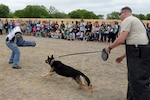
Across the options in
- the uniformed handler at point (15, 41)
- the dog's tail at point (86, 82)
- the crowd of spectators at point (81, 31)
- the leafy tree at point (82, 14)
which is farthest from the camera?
the leafy tree at point (82, 14)

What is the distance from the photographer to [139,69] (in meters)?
6.02

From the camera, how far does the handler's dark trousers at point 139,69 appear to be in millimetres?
6004

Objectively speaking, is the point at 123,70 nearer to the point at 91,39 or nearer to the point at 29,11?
the point at 91,39

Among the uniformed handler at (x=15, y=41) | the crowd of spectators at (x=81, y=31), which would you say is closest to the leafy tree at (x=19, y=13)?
the crowd of spectators at (x=81, y=31)

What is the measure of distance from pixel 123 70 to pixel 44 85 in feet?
12.1

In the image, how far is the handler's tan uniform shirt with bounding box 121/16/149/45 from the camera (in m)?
5.91

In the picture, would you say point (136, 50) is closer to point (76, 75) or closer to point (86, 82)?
point (86, 82)

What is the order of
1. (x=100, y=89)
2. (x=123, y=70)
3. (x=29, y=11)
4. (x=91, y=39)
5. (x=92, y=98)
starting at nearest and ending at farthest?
1. (x=92, y=98)
2. (x=100, y=89)
3. (x=123, y=70)
4. (x=91, y=39)
5. (x=29, y=11)

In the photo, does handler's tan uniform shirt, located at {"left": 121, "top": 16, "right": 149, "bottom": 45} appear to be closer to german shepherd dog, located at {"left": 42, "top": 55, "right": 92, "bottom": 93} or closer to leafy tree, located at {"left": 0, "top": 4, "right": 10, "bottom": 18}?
german shepherd dog, located at {"left": 42, "top": 55, "right": 92, "bottom": 93}

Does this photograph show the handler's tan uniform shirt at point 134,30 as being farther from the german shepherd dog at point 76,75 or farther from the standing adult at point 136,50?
the german shepherd dog at point 76,75

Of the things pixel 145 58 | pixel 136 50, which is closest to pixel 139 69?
pixel 145 58

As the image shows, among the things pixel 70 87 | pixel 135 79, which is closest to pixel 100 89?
pixel 70 87

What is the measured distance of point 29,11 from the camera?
245ft

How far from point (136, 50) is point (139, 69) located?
0.38 metres
